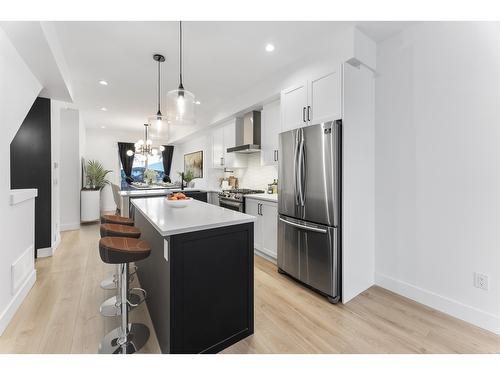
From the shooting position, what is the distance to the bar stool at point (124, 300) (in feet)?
A: 5.10

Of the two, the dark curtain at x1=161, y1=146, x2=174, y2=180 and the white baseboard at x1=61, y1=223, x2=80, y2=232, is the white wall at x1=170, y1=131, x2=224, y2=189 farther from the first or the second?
the white baseboard at x1=61, y1=223, x2=80, y2=232

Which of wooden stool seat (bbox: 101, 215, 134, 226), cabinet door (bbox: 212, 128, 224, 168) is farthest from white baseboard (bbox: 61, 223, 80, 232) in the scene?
wooden stool seat (bbox: 101, 215, 134, 226)

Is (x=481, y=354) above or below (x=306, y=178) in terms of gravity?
below

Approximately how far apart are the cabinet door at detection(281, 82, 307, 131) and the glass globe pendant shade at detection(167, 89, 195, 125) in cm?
117

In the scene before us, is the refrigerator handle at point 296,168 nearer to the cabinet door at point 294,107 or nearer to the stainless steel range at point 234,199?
the cabinet door at point 294,107

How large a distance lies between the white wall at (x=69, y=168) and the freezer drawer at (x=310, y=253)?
4989 mm

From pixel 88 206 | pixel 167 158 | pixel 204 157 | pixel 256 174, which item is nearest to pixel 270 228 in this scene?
pixel 256 174

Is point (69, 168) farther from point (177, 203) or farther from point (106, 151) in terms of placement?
point (177, 203)

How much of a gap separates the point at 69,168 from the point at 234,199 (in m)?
4.03

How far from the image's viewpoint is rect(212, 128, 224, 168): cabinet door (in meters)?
5.13
